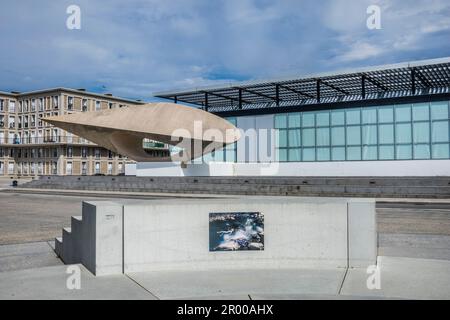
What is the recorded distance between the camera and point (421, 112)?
42.2m

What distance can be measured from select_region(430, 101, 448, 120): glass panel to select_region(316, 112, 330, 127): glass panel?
9.89 m

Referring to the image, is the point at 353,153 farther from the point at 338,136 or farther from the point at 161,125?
the point at 161,125

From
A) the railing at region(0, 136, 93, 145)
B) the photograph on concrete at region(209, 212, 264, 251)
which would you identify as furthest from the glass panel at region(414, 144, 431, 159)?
the railing at region(0, 136, 93, 145)

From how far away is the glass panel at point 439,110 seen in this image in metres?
41.3

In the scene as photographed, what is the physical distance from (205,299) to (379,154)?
133 feet

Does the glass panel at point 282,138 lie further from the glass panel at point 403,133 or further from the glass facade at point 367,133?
the glass panel at point 403,133

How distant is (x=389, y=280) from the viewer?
24.6 feet

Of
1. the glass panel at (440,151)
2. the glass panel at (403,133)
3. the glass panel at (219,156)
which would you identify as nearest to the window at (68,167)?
the glass panel at (219,156)

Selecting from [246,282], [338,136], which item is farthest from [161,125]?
[246,282]

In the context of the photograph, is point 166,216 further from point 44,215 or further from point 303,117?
point 303,117

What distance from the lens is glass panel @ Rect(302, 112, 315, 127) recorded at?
48438 mm

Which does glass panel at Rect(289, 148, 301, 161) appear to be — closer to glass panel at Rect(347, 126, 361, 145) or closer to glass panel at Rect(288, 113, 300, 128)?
glass panel at Rect(288, 113, 300, 128)

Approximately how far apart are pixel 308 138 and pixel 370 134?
21.4 feet
